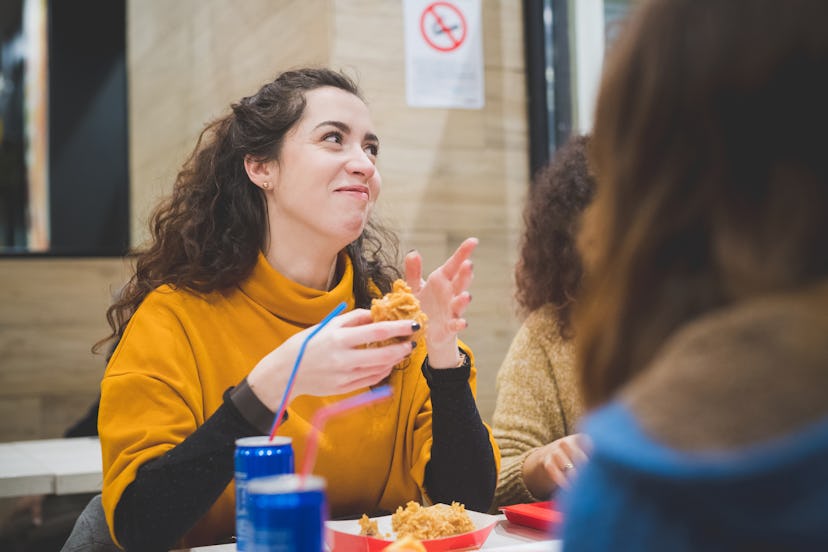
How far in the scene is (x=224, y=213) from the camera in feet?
6.41

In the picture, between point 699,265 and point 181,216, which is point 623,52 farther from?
point 181,216

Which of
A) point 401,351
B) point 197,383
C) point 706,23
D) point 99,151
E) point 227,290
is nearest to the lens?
point 706,23

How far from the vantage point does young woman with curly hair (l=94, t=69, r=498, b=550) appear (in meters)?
1.43

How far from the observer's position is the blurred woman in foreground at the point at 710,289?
0.53 metres

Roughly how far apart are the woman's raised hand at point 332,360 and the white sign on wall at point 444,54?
6.13ft

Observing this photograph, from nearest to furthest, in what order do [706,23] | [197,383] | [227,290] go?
[706,23] → [197,383] → [227,290]

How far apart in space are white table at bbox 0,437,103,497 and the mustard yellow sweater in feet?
2.65

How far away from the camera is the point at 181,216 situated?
192 cm

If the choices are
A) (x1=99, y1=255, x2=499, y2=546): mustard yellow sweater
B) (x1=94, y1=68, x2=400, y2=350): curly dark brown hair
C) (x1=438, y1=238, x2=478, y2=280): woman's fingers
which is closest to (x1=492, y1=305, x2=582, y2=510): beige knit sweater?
(x1=99, y1=255, x2=499, y2=546): mustard yellow sweater

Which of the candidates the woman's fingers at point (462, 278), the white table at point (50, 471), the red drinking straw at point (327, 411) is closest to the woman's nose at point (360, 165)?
the woman's fingers at point (462, 278)

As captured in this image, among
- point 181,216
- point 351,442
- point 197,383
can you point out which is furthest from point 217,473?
point 181,216

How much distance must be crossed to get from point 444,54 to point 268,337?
170cm

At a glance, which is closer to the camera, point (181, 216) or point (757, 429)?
point (757, 429)

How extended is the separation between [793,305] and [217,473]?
1080 millimetres
